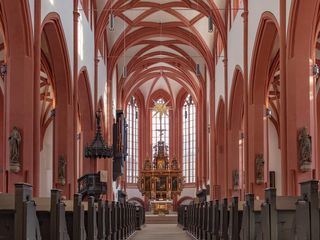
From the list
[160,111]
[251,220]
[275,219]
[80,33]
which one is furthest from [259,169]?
[160,111]

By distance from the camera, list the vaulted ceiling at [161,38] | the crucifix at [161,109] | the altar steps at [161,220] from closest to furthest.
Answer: the vaulted ceiling at [161,38], the altar steps at [161,220], the crucifix at [161,109]

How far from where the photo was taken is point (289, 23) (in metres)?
15.4

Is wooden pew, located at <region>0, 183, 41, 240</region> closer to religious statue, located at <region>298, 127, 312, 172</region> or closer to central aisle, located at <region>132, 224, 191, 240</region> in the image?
religious statue, located at <region>298, 127, 312, 172</region>

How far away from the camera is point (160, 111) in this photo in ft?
151

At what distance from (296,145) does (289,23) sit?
3.02m

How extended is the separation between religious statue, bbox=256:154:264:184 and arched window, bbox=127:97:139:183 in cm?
2638

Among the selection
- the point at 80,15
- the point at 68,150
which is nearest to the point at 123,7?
the point at 80,15

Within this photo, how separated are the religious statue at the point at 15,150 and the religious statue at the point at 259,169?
327 inches

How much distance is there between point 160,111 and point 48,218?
37706 mm

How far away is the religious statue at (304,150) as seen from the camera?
47.1ft

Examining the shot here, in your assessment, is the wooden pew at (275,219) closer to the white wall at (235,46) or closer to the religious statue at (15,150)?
the religious statue at (15,150)

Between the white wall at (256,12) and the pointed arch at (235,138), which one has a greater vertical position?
the white wall at (256,12)

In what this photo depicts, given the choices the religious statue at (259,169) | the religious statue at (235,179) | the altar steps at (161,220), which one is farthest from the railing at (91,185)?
the altar steps at (161,220)

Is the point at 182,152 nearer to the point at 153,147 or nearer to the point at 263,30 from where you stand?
the point at 153,147
